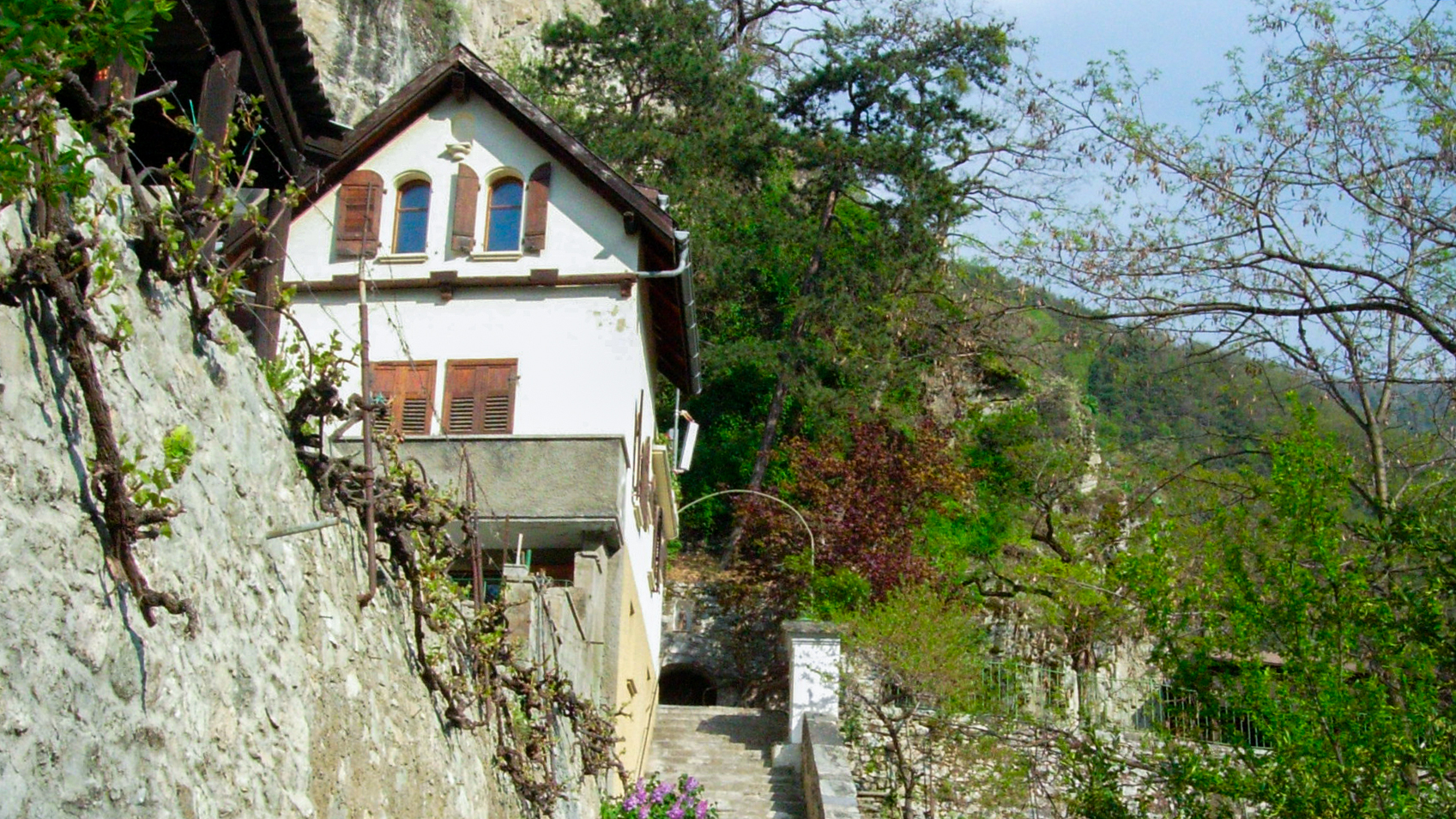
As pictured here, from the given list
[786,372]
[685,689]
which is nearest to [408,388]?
[685,689]

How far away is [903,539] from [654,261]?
10664 millimetres

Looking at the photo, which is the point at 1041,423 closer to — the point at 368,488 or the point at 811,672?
the point at 811,672

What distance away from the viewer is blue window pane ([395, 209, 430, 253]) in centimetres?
1695

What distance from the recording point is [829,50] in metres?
33.4

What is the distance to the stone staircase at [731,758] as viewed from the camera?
16.7 meters

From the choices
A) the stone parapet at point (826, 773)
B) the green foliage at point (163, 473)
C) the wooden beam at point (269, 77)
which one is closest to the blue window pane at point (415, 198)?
the wooden beam at point (269, 77)

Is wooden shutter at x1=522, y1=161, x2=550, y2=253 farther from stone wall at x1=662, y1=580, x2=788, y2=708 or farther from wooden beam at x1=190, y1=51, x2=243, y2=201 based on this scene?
stone wall at x1=662, y1=580, x2=788, y2=708

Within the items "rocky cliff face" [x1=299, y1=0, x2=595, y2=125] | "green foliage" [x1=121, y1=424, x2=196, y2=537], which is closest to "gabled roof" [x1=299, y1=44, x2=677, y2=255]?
"green foliage" [x1=121, y1=424, x2=196, y2=537]

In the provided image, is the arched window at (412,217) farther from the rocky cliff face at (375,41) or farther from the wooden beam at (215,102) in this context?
the rocky cliff face at (375,41)

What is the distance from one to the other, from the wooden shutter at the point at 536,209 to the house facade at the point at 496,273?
22mm

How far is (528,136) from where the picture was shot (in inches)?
675

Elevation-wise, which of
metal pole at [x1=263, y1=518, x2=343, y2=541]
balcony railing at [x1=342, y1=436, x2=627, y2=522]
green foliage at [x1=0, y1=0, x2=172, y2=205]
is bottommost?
metal pole at [x1=263, y1=518, x2=343, y2=541]

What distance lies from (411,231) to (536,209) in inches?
59.1

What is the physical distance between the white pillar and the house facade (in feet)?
6.67
